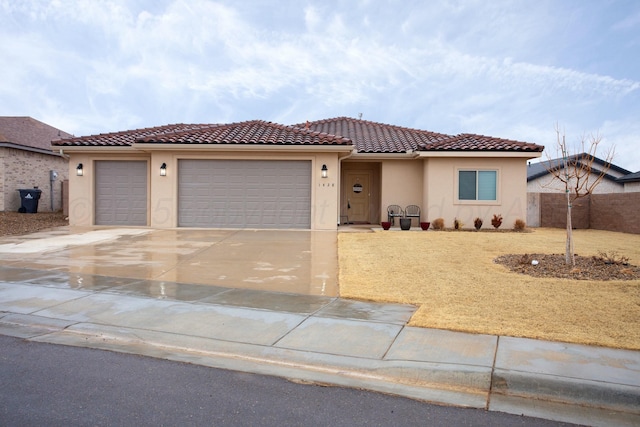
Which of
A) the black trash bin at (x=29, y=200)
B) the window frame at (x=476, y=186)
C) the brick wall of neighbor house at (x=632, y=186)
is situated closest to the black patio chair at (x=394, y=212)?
the window frame at (x=476, y=186)

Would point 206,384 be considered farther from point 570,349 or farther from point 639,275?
point 639,275

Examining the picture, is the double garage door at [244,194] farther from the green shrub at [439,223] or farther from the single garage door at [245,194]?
the green shrub at [439,223]

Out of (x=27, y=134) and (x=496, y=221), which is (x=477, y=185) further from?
(x=27, y=134)

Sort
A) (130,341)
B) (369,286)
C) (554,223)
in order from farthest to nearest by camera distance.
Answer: (554,223) < (369,286) < (130,341)

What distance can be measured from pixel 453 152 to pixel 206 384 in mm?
16321

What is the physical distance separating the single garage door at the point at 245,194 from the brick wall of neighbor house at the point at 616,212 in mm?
12524

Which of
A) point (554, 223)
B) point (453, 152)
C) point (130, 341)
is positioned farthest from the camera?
point (554, 223)

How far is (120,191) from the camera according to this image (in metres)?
19.6

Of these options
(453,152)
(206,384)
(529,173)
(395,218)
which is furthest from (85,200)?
(529,173)

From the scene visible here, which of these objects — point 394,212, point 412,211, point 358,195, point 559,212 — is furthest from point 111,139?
point 559,212

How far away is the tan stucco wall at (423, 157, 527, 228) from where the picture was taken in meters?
19.6

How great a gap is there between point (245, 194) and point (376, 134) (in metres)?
8.52

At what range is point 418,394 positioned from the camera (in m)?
4.57

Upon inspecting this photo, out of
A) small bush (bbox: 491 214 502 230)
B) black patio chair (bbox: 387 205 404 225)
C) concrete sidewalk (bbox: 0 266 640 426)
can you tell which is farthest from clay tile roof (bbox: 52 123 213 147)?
small bush (bbox: 491 214 502 230)
